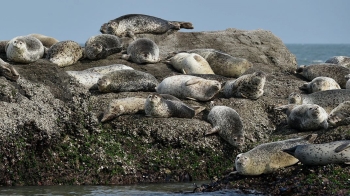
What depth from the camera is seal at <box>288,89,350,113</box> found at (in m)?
13.6

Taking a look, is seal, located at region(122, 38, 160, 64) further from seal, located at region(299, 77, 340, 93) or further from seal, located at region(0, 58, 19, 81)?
seal, located at region(0, 58, 19, 81)

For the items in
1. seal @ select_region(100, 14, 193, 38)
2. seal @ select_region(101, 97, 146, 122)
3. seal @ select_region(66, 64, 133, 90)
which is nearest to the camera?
seal @ select_region(101, 97, 146, 122)

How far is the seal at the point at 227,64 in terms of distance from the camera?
1570 cm

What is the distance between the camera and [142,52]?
15.8m

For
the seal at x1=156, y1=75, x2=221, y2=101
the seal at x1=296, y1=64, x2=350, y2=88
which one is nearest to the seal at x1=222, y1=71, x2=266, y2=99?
the seal at x1=156, y1=75, x2=221, y2=101

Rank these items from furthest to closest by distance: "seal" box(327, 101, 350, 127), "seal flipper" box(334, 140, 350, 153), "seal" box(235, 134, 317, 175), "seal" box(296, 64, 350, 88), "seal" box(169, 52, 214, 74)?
"seal" box(296, 64, 350, 88)
"seal" box(169, 52, 214, 74)
"seal" box(327, 101, 350, 127)
"seal" box(235, 134, 317, 175)
"seal flipper" box(334, 140, 350, 153)

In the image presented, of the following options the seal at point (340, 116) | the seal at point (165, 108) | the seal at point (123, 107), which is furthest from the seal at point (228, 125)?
the seal at point (340, 116)

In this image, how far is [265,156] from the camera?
10.5 metres

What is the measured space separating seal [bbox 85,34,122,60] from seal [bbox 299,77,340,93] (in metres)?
3.79

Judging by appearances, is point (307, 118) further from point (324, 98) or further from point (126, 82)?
point (126, 82)

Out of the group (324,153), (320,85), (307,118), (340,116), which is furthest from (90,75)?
(324,153)

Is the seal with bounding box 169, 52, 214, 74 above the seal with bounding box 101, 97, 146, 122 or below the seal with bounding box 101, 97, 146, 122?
above

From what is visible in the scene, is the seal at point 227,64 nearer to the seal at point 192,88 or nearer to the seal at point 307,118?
the seal at point 192,88

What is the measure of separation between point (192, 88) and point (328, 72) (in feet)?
11.1
